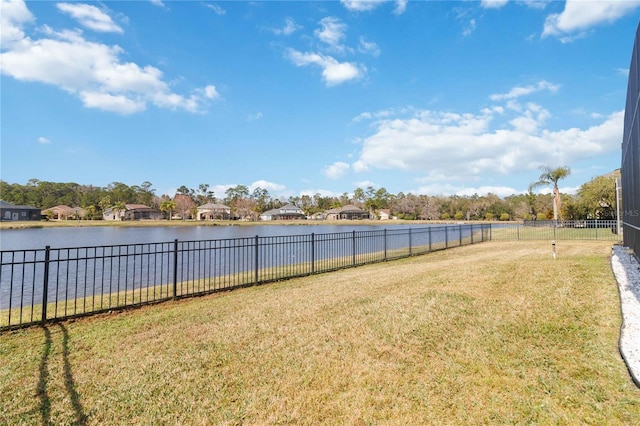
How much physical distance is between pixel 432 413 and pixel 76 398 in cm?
354

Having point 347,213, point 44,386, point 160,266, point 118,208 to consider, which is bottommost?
point 160,266

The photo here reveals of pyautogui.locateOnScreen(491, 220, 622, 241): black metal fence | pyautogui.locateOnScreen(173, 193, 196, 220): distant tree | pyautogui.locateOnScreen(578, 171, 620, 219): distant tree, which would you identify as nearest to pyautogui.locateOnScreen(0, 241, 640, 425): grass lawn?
pyautogui.locateOnScreen(491, 220, 622, 241): black metal fence

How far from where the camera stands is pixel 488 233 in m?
25.0

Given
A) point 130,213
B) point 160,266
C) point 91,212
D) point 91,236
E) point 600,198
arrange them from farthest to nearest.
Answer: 1. point 130,213
2. point 91,212
3. point 91,236
4. point 600,198
5. point 160,266

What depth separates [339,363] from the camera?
13.1 feet

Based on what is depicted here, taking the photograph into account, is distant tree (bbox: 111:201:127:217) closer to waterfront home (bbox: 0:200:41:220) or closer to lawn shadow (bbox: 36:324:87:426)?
waterfront home (bbox: 0:200:41:220)

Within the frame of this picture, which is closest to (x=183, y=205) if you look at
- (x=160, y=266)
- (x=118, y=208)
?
(x=118, y=208)

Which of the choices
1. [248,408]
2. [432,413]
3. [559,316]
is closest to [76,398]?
[248,408]

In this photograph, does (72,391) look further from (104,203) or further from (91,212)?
(104,203)

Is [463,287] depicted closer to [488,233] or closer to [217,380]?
[217,380]

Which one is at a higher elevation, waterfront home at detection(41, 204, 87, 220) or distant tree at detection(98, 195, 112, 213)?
distant tree at detection(98, 195, 112, 213)

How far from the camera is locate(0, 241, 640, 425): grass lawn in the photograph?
10.0ft

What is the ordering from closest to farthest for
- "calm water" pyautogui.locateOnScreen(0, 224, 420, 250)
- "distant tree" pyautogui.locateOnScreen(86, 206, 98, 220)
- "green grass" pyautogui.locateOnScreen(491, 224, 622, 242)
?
"green grass" pyautogui.locateOnScreen(491, 224, 622, 242)
"calm water" pyautogui.locateOnScreen(0, 224, 420, 250)
"distant tree" pyautogui.locateOnScreen(86, 206, 98, 220)

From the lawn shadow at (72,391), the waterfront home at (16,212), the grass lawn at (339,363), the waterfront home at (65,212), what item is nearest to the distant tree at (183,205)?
the waterfront home at (65,212)
